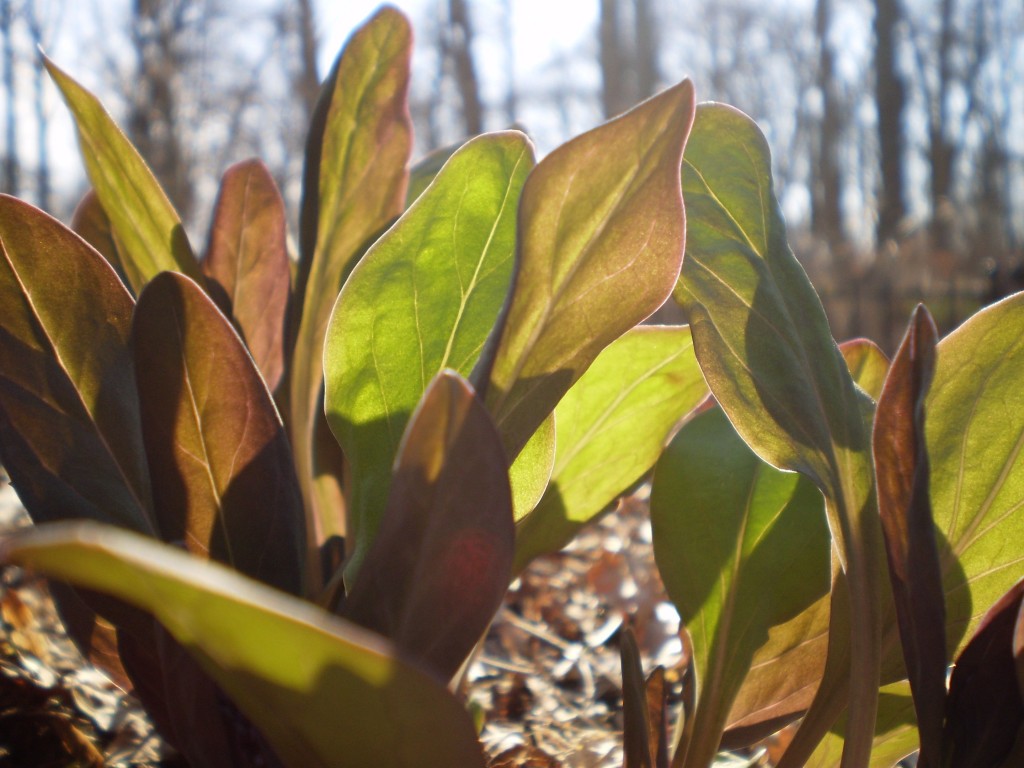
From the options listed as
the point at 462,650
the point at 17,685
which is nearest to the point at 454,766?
the point at 462,650

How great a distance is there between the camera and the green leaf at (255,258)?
0.75m

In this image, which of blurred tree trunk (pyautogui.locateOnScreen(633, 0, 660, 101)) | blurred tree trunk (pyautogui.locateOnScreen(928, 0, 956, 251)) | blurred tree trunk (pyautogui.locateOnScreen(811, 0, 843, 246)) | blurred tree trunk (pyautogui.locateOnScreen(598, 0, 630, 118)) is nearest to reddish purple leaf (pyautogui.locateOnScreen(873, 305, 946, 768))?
blurred tree trunk (pyautogui.locateOnScreen(598, 0, 630, 118))

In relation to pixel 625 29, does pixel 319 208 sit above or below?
below

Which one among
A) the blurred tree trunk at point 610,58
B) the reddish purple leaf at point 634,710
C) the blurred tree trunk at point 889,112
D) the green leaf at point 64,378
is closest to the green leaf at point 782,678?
the reddish purple leaf at point 634,710

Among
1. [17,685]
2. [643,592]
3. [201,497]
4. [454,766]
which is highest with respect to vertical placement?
[201,497]

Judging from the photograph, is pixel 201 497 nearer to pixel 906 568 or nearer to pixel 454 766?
pixel 454 766

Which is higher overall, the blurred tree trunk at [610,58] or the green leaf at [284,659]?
the blurred tree trunk at [610,58]

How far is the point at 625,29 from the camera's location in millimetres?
12430

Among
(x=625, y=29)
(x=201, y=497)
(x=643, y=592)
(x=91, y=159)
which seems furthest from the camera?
(x=625, y=29)

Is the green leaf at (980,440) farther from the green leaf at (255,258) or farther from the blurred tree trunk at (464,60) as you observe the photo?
the blurred tree trunk at (464,60)

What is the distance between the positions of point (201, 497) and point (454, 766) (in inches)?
8.5

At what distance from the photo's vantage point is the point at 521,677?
3.73 feet

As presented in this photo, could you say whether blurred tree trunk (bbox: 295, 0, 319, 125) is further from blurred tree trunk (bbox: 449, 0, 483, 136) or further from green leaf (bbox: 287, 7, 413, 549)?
green leaf (bbox: 287, 7, 413, 549)

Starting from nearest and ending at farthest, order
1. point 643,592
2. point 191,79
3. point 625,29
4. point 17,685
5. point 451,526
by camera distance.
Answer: point 451,526 < point 17,685 < point 643,592 < point 191,79 < point 625,29
